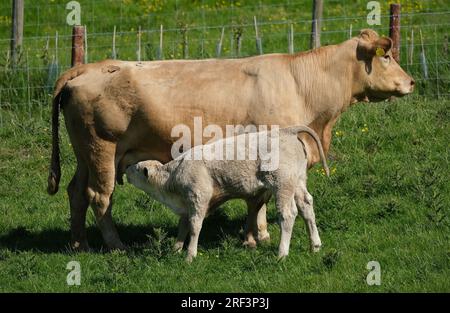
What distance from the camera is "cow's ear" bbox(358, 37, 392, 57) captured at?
35.1 feet

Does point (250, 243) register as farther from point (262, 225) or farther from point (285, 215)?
point (285, 215)

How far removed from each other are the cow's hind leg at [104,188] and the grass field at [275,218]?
0.20m

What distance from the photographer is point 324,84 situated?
10.7m

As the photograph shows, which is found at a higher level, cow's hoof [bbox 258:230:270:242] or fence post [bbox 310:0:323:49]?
fence post [bbox 310:0:323:49]

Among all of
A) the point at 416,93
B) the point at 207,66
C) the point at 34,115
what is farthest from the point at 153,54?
the point at 207,66

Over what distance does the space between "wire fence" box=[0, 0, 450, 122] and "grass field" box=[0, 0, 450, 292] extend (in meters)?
0.06

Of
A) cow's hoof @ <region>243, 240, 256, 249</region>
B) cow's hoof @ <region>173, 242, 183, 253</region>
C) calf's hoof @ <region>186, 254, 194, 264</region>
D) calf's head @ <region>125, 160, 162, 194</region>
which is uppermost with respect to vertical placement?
calf's head @ <region>125, 160, 162, 194</region>

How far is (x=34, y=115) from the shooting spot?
1482 cm

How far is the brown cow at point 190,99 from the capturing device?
34.4 ft

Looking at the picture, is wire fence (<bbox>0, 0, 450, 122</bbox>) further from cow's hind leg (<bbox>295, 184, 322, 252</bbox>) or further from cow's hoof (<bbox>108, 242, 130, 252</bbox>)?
cow's hind leg (<bbox>295, 184, 322, 252</bbox>)

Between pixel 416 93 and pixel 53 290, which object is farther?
pixel 416 93

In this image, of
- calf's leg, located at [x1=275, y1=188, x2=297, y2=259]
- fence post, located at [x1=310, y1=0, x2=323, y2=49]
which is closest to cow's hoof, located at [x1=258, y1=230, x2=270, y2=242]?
calf's leg, located at [x1=275, y1=188, x2=297, y2=259]

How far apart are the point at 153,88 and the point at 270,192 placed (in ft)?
5.61

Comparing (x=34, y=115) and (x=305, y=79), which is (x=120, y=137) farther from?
(x=34, y=115)
